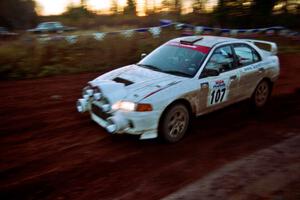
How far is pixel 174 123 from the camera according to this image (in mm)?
6043

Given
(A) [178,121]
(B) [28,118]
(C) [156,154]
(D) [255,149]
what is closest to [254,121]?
(D) [255,149]

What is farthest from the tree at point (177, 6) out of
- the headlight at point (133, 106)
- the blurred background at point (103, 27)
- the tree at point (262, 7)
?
the headlight at point (133, 106)

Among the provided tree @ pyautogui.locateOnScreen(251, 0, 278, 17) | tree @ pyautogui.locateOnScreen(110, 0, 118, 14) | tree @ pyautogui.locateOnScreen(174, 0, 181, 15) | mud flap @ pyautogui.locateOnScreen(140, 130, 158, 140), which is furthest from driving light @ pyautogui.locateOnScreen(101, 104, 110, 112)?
tree @ pyautogui.locateOnScreen(110, 0, 118, 14)

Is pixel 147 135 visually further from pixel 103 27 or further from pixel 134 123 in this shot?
pixel 103 27

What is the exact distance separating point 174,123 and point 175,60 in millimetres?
1290

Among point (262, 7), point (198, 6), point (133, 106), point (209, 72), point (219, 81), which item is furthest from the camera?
point (198, 6)

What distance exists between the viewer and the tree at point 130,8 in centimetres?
3044

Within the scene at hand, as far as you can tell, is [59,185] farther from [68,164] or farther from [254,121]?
[254,121]

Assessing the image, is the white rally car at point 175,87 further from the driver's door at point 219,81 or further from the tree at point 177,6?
the tree at point 177,6

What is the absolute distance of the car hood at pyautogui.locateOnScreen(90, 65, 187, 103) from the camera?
571 cm

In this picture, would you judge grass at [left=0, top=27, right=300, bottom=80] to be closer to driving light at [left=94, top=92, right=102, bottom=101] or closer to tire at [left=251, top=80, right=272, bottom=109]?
driving light at [left=94, top=92, right=102, bottom=101]

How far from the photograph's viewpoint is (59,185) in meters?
4.66

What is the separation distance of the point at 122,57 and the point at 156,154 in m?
7.90

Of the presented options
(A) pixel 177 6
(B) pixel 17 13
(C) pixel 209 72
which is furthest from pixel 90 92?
(B) pixel 17 13
